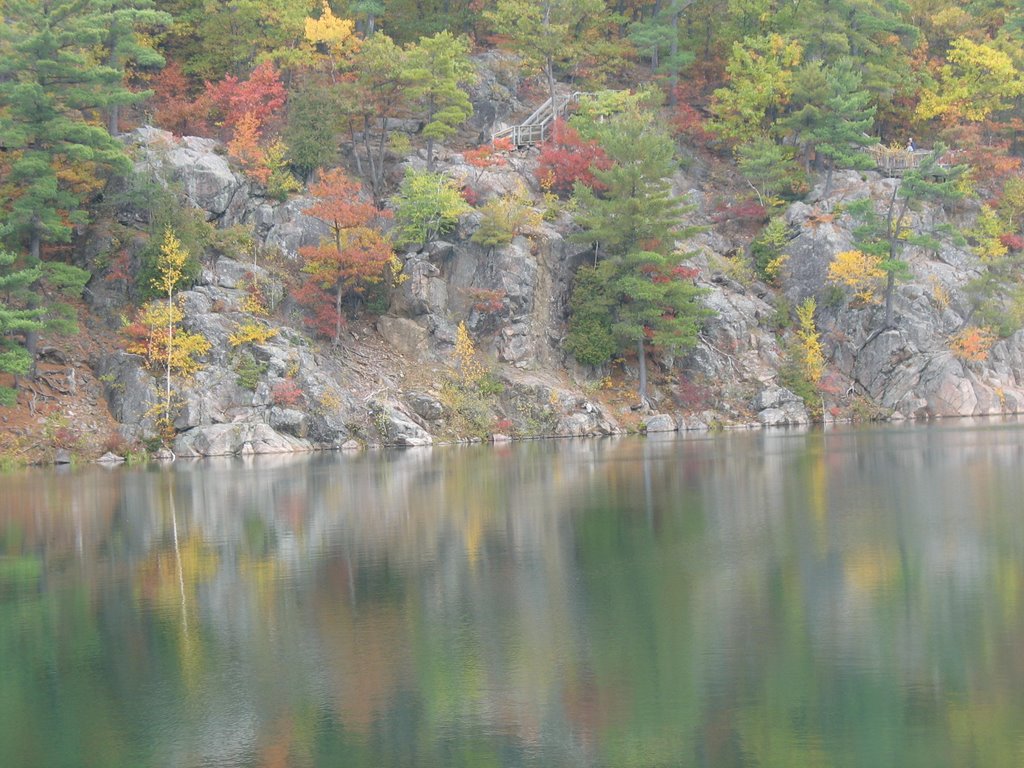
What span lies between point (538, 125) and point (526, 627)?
63.5 meters

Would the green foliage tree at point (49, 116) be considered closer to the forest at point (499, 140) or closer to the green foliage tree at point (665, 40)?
the forest at point (499, 140)

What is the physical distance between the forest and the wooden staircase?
1.42m

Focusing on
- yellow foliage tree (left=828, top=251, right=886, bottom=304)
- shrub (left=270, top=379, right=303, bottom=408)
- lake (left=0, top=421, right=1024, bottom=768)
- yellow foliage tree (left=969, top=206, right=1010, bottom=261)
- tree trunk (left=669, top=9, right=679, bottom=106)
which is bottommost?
lake (left=0, top=421, right=1024, bottom=768)

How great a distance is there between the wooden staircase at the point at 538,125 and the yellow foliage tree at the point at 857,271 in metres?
21.5

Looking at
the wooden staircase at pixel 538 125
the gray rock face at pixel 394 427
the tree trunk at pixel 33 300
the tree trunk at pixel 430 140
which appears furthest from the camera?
the wooden staircase at pixel 538 125

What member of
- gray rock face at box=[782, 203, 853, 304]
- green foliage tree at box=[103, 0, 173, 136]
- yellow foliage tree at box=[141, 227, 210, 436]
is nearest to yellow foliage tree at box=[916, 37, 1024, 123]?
gray rock face at box=[782, 203, 853, 304]

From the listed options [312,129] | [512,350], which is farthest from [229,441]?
[312,129]

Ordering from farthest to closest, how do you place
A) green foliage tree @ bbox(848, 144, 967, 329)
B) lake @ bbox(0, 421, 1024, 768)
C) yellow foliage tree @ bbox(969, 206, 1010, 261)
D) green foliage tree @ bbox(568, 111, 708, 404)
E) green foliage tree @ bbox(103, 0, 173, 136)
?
yellow foliage tree @ bbox(969, 206, 1010, 261)
green foliage tree @ bbox(848, 144, 967, 329)
green foliage tree @ bbox(568, 111, 708, 404)
green foliage tree @ bbox(103, 0, 173, 136)
lake @ bbox(0, 421, 1024, 768)

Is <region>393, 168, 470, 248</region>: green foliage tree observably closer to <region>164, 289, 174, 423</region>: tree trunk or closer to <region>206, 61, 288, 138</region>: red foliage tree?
<region>206, 61, 288, 138</region>: red foliage tree

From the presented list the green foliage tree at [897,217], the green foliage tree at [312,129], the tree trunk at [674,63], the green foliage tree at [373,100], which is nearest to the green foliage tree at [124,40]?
the green foliage tree at [312,129]

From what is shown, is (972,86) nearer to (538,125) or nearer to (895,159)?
(895,159)

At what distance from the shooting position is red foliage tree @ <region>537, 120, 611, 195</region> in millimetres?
69562

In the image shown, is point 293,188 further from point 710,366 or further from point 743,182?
point 743,182

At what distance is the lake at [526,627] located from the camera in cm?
1320
